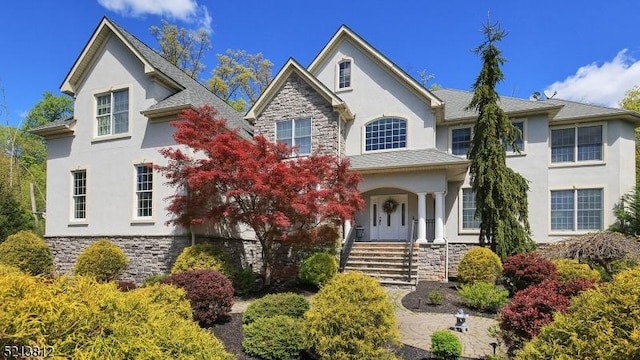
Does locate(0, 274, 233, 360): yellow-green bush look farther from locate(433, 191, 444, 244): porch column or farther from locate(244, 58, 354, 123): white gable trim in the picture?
locate(244, 58, 354, 123): white gable trim

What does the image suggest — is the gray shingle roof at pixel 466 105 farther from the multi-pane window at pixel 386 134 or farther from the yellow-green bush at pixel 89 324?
the yellow-green bush at pixel 89 324

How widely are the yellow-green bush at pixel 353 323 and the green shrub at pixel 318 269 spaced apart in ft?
21.1

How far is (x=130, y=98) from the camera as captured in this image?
16.2 m

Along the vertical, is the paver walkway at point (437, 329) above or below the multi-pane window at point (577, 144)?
below

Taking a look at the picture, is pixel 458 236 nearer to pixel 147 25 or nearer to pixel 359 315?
pixel 359 315

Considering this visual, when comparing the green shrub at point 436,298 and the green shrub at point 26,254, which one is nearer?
the green shrub at point 436,298

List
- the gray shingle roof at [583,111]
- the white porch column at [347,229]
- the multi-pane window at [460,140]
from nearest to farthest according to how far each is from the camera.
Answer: the white porch column at [347,229] → the gray shingle roof at [583,111] → the multi-pane window at [460,140]

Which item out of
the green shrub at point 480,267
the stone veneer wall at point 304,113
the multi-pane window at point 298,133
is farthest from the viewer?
the multi-pane window at point 298,133

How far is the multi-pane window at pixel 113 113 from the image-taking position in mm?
16375

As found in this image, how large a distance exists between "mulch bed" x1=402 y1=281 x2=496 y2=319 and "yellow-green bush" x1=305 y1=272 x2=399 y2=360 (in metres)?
4.66

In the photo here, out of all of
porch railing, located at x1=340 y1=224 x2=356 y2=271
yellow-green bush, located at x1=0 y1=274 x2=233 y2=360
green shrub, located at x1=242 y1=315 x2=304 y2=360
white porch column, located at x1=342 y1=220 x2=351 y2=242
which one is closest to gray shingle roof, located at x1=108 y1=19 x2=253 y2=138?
white porch column, located at x1=342 y1=220 x2=351 y2=242

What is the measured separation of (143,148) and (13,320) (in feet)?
45.6

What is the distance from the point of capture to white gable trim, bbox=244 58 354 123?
17094 mm

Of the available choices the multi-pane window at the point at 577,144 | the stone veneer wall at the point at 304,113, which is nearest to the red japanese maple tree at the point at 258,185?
the stone veneer wall at the point at 304,113
